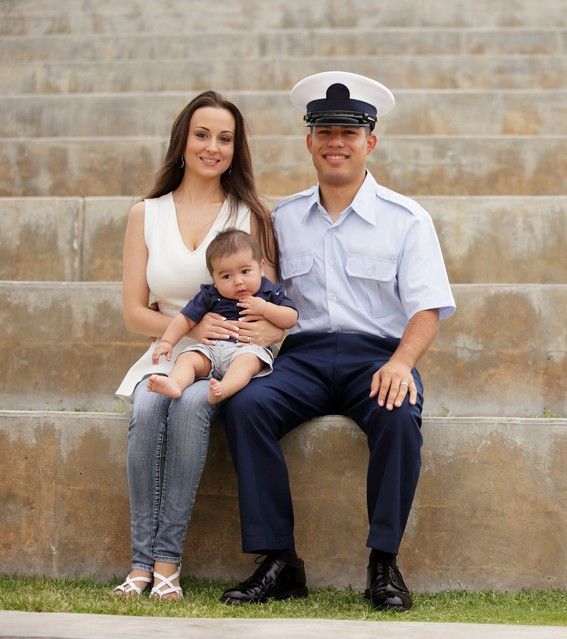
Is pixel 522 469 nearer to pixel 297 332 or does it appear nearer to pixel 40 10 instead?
pixel 297 332

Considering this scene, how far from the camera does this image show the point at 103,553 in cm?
367

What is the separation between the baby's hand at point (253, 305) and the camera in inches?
142

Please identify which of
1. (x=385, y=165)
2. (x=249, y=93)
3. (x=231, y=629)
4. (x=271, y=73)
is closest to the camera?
(x=231, y=629)

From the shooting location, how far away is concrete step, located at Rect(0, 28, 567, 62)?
7918 millimetres

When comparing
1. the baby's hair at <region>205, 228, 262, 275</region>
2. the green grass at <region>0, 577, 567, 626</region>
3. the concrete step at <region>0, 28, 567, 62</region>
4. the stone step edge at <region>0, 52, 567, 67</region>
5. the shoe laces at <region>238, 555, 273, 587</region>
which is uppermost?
the concrete step at <region>0, 28, 567, 62</region>

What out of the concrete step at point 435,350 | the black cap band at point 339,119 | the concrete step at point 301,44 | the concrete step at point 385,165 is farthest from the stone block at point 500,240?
the concrete step at point 301,44

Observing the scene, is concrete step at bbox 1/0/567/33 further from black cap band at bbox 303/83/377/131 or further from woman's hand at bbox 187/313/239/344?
woman's hand at bbox 187/313/239/344

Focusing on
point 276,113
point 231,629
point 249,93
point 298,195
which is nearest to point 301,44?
point 249,93

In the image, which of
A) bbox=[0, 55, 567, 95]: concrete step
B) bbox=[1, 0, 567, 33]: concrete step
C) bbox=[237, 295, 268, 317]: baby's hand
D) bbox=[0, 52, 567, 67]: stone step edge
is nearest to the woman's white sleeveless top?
bbox=[237, 295, 268, 317]: baby's hand

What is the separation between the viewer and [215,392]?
11.1 feet

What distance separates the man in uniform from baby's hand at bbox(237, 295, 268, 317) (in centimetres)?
17

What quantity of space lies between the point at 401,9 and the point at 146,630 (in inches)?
254

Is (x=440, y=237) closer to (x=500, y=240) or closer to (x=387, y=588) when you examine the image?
(x=500, y=240)

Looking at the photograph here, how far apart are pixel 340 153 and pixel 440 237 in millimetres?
1447
